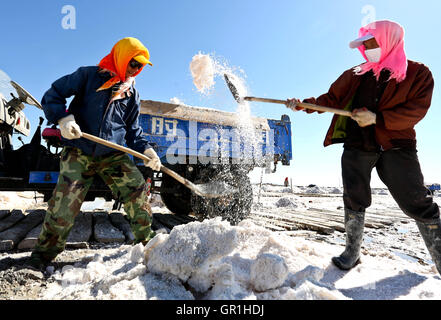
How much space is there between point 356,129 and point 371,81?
39 cm

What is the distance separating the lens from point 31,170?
3816mm

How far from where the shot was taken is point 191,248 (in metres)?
1.61

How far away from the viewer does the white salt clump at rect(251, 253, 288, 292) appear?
1.39 metres

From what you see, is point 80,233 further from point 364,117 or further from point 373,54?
point 373,54

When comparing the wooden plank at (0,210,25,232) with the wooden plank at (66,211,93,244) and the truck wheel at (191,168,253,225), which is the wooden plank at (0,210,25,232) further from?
the truck wheel at (191,168,253,225)

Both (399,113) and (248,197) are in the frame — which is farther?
(248,197)

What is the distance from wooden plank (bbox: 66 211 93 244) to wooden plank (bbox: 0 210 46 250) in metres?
0.49

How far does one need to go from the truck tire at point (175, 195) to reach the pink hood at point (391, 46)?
341cm

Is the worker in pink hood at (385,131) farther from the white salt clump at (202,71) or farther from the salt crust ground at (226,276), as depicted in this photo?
the white salt clump at (202,71)

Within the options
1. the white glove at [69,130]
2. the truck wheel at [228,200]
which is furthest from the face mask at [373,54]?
the truck wheel at [228,200]

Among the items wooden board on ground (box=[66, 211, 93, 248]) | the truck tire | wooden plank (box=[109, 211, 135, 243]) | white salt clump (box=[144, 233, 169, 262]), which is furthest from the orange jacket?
the truck tire

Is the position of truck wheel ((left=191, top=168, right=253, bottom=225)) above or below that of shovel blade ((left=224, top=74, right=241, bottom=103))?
below
